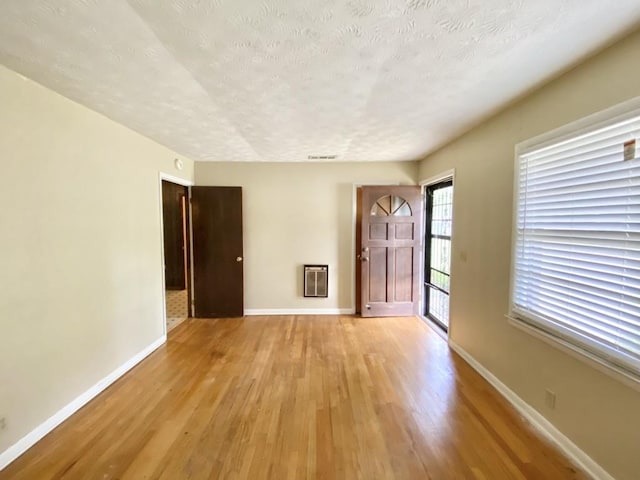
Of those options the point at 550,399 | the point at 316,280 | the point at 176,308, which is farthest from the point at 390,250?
the point at 176,308

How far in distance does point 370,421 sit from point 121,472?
5.17 feet

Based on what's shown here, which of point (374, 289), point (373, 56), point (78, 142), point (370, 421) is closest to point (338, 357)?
point (370, 421)

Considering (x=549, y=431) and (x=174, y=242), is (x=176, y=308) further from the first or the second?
(x=549, y=431)

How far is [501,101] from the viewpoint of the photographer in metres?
2.25

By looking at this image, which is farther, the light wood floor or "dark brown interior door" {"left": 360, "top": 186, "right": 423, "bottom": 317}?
"dark brown interior door" {"left": 360, "top": 186, "right": 423, "bottom": 317}

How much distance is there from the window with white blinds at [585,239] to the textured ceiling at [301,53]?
0.54 m

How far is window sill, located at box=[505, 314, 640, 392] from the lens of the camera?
1461mm

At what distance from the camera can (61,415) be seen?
2119 mm

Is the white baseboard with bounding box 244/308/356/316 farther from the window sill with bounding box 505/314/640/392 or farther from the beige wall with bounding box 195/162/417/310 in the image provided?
the window sill with bounding box 505/314/640/392

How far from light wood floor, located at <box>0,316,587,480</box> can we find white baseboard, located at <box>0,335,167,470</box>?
2.0 inches

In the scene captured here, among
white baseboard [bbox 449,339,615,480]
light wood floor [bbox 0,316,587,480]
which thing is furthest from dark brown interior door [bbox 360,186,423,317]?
white baseboard [bbox 449,339,615,480]

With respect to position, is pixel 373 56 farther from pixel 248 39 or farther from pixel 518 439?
pixel 518 439

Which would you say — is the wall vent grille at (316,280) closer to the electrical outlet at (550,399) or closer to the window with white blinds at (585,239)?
the window with white blinds at (585,239)

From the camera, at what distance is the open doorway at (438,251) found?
152 inches
